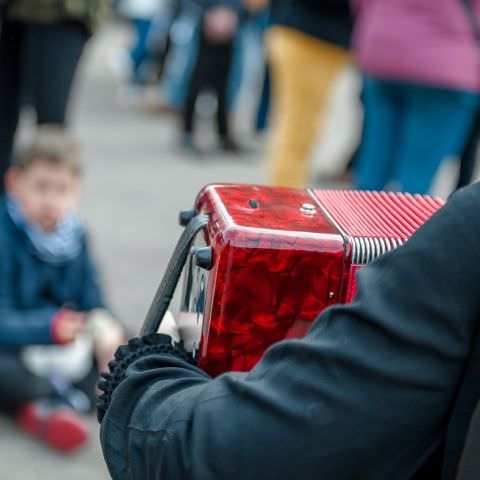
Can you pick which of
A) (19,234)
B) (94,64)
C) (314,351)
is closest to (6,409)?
(19,234)

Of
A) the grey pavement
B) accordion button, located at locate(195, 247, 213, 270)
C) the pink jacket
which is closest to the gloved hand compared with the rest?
accordion button, located at locate(195, 247, 213, 270)

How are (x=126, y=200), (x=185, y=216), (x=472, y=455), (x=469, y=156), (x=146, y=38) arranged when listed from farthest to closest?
(x=146, y=38)
(x=126, y=200)
(x=469, y=156)
(x=185, y=216)
(x=472, y=455)

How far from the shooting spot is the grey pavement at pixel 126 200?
3250 millimetres

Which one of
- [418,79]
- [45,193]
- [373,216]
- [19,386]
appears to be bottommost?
[19,386]

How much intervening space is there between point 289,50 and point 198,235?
3.12 metres

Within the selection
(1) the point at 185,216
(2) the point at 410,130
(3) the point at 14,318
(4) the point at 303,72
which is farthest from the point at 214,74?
(1) the point at 185,216

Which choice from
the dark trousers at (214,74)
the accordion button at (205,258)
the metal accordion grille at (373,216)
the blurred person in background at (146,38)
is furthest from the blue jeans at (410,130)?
the blurred person in background at (146,38)

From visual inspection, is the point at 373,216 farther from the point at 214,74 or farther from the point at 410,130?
the point at 214,74

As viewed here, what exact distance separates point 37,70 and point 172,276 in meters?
2.46

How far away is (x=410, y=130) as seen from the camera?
4.02 metres

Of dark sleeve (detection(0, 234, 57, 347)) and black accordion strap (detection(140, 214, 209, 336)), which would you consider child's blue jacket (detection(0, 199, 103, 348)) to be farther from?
black accordion strap (detection(140, 214, 209, 336))

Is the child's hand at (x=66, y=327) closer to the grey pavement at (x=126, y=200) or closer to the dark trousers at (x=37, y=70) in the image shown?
the grey pavement at (x=126, y=200)

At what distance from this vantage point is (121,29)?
16.1 metres

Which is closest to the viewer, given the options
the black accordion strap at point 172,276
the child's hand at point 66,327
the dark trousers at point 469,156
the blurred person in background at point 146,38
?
the black accordion strap at point 172,276
